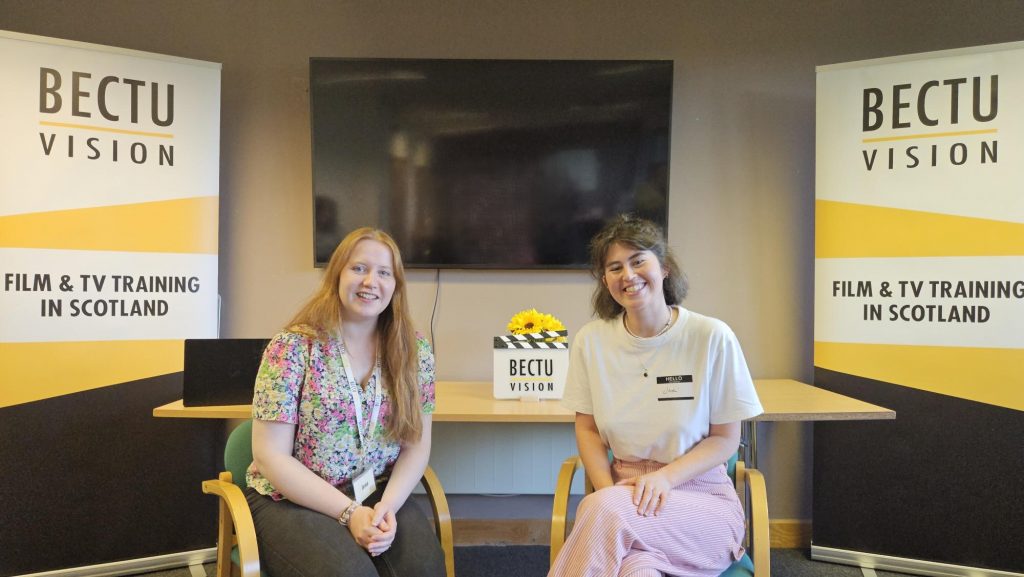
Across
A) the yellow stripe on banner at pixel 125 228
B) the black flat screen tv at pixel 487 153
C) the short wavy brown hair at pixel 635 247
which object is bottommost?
the short wavy brown hair at pixel 635 247

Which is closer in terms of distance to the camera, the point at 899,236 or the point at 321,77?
the point at 899,236

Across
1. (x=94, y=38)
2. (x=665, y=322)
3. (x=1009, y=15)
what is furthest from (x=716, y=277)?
(x=94, y=38)

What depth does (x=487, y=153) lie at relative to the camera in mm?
3186

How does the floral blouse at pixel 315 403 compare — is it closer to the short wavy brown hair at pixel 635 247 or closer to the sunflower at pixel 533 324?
the short wavy brown hair at pixel 635 247

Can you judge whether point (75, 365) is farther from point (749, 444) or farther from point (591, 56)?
point (749, 444)

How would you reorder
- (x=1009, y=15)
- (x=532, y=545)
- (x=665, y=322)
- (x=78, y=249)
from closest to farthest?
(x=665, y=322) < (x=78, y=249) < (x=1009, y=15) < (x=532, y=545)

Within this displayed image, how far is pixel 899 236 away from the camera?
283cm

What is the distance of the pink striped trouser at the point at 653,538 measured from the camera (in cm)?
152

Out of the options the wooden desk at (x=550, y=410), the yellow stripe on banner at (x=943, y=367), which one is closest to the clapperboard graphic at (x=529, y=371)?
the wooden desk at (x=550, y=410)

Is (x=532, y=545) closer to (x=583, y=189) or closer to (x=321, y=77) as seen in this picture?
(x=583, y=189)

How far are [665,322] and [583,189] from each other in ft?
4.78

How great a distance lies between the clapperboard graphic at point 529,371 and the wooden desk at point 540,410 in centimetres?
5

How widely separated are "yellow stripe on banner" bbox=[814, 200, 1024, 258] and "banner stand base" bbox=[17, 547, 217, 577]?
10.3ft

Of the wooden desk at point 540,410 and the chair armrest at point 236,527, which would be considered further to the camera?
the wooden desk at point 540,410
